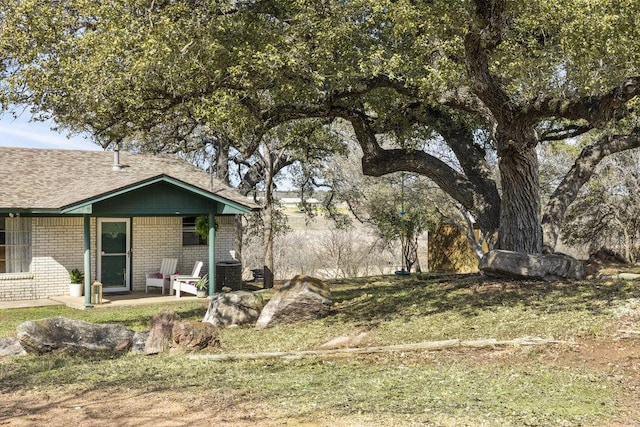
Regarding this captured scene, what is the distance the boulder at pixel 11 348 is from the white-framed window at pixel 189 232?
10026 mm

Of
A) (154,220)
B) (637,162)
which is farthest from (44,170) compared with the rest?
(637,162)

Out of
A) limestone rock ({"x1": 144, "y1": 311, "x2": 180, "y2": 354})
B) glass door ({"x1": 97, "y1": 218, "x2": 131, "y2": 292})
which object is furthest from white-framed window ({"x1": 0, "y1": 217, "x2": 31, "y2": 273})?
limestone rock ({"x1": 144, "y1": 311, "x2": 180, "y2": 354})

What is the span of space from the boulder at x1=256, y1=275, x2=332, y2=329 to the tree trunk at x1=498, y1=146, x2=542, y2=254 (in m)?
4.40

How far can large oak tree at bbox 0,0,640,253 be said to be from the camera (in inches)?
366

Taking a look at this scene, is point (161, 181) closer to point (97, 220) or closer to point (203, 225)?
point (203, 225)

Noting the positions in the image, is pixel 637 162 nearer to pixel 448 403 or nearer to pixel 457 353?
pixel 457 353

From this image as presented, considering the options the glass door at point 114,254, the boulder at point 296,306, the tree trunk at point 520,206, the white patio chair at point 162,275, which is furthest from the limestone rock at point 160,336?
the glass door at point 114,254

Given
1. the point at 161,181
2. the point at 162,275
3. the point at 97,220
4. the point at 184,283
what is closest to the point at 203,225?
the point at 162,275

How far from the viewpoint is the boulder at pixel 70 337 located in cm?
948

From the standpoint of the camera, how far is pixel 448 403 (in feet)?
18.6

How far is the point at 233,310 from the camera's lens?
39.9 ft

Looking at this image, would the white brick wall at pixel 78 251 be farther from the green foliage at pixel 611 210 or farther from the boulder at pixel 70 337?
the green foliage at pixel 611 210

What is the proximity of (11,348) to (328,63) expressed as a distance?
7107 millimetres

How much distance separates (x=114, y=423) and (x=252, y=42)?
24.5ft
